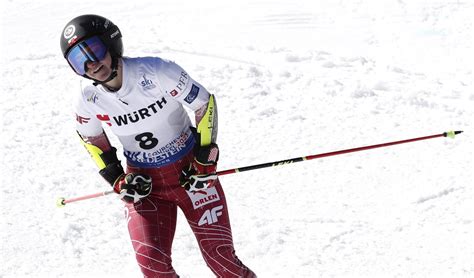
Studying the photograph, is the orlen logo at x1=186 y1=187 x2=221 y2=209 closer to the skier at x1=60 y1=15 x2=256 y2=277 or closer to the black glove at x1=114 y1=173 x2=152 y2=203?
the skier at x1=60 y1=15 x2=256 y2=277

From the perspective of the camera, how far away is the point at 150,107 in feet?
16.5

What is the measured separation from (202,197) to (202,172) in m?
0.22

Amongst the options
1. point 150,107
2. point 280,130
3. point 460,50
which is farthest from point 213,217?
point 460,50

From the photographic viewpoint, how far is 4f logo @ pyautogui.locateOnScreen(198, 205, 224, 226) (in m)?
5.25

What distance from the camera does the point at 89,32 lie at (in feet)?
15.5

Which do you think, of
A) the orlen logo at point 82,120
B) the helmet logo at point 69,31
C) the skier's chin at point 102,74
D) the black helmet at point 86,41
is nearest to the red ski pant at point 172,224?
the orlen logo at point 82,120

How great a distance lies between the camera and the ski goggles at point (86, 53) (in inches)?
185

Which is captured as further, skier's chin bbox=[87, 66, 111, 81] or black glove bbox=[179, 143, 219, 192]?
black glove bbox=[179, 143, 219, 192]

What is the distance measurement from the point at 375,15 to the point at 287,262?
8180 mm

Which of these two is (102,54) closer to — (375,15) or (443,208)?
(443,208)

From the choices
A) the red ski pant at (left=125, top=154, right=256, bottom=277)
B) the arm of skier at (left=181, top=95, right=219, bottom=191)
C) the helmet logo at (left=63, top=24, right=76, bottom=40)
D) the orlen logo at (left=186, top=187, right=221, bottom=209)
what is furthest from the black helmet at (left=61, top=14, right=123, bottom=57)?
the orlen logo at (left=186, top=187, right=221, bottom=209)

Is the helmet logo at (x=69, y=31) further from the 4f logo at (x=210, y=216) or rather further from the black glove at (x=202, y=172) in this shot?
the 4f logo at (x=210, y=216)

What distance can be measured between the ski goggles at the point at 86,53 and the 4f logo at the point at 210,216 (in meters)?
1.43

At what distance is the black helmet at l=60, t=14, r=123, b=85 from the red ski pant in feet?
3.32
